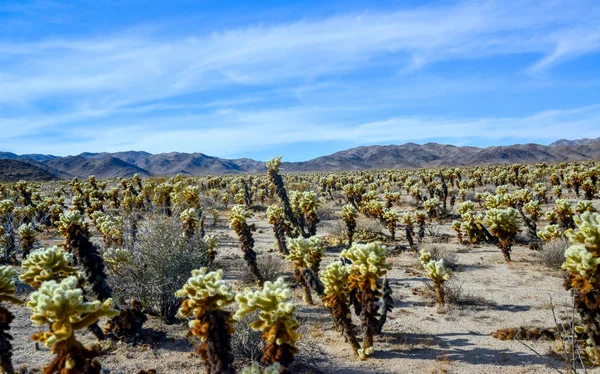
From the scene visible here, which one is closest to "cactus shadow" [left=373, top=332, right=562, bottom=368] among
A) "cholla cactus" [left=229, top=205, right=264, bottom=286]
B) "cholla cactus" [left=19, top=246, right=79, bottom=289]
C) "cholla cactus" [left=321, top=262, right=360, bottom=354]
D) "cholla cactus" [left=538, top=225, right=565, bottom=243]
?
"cholla cactus" [left=321, top=262, right=360, bottom=354]

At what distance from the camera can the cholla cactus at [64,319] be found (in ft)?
10.7

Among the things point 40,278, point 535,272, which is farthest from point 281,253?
point 40,278

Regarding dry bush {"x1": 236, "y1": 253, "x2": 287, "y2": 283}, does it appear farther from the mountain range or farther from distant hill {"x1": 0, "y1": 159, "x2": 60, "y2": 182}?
the mountain range

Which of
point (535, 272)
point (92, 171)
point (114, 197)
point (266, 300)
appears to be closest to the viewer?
point (266, 300)

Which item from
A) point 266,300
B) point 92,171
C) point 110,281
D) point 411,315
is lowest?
point 411,315

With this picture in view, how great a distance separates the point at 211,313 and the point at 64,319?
4.51ft

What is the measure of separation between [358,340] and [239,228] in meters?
4.45

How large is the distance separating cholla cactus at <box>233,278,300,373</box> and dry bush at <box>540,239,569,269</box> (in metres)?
9.94

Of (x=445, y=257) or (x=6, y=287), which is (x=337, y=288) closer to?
(x=6, y=287)

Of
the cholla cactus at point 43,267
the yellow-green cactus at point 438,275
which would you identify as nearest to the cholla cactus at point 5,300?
the cholla cactus at point 43,267

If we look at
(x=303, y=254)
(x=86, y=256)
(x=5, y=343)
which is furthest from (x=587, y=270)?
(x=86, y=256)

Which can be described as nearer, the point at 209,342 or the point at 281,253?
the point at 209,342

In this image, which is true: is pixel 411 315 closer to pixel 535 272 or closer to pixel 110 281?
pixel 535 272

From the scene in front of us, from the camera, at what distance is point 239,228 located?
9953 mm
